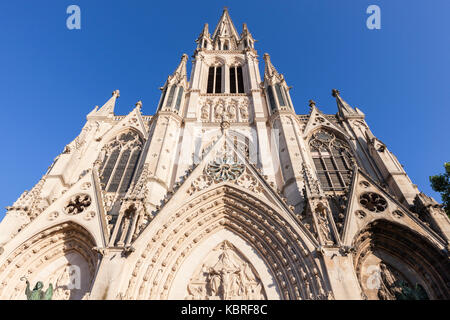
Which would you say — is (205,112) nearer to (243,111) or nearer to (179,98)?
(179,98)

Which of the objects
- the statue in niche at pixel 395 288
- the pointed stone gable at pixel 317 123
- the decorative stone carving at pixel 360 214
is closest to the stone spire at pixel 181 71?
the pointed stone gable at pixel 317 123

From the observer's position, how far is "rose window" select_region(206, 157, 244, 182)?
12539mm

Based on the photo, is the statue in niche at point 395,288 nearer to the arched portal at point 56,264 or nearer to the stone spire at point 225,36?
the arched portal at point 56,264

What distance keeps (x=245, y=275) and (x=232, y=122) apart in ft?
31.6

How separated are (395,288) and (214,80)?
18.7 metres

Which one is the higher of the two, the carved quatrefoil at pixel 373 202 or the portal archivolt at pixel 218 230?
the carved quatrefoil at pixel 373 202

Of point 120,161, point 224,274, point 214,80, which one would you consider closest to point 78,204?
point 120,161

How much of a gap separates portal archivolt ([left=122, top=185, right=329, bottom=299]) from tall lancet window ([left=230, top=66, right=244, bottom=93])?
12535 mm

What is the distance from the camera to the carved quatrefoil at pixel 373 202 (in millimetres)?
11250

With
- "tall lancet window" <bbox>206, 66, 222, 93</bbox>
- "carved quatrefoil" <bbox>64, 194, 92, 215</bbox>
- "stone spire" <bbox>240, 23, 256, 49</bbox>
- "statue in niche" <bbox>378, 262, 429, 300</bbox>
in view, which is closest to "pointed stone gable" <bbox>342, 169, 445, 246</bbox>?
"statue in niche" <bbox>378, 262, 429, 300</bbox>

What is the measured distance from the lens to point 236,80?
76.3 feet

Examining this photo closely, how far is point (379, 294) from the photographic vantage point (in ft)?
31.5

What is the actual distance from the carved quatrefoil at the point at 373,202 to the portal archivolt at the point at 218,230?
3638mm
